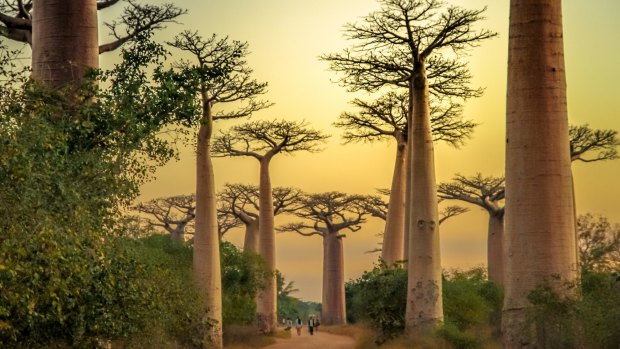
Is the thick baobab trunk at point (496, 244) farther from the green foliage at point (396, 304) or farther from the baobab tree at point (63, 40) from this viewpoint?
the baobab tree at point (63, 40)

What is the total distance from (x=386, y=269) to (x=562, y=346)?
1019 centimetres

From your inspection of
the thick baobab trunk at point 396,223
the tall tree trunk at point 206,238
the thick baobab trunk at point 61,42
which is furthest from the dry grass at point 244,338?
the thick baobab trunk at point 61,42

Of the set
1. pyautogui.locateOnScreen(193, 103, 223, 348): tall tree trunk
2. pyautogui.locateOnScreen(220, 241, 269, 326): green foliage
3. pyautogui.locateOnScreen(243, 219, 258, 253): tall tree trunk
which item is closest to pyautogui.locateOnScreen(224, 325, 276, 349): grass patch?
pyautogui.locateOnScreen(220, 241, 269, 326): green foliage

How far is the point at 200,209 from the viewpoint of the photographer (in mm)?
21562

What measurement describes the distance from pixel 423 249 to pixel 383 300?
2.20 m

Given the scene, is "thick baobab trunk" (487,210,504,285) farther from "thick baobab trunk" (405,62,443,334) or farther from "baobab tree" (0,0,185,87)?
"baobab tree" (0,0,185,87)

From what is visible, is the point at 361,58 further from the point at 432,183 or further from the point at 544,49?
the point at 544,49

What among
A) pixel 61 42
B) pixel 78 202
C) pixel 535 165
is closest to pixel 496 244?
pixel 535 165

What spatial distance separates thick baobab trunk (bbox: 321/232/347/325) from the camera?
43.1 metres

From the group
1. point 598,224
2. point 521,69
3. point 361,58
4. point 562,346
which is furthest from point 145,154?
point 598,224

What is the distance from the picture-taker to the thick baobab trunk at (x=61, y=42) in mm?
11266

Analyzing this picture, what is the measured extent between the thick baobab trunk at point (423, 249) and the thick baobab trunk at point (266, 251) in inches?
426

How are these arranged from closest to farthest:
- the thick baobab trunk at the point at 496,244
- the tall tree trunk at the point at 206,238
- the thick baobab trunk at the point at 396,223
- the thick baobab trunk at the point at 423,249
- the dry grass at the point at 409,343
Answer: the dry grass at the point at 409,343 < the thick baobab trunk at the point at 423,249 < the tall tree trunk at the point at 206,238 < the thick baobab trunk at the point at 396,223 < the thick baobab trunk at the point at 496,244

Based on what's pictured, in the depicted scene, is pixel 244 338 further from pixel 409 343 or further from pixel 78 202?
pixel 78 202
